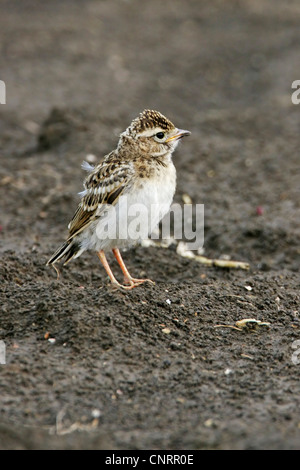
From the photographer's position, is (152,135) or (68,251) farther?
(68,251)

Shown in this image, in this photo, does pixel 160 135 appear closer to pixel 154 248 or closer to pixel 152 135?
pixel 152 135

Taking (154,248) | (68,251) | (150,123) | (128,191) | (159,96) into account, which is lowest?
A: (68,251)

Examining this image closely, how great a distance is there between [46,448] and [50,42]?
1535 cm

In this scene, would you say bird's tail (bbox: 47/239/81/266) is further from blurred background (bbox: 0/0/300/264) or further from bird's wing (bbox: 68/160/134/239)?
blurred background (bbox: 0/0/300/264)

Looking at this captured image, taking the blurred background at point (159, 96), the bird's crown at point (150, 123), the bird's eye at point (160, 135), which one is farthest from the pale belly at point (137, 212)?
the blurred background at point (159, 96)

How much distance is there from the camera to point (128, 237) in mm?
7234

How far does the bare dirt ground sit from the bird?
516 millimetres

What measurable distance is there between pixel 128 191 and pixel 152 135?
80 cm

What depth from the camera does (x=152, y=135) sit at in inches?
301

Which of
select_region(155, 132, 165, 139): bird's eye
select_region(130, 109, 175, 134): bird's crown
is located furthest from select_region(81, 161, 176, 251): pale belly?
select_region(130, 109, 175, 134): bird's crown

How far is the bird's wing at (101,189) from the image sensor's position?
729 cm

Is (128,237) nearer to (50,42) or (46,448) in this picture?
(46,448)

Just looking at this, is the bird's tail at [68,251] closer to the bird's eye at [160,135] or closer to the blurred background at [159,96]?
the bird's eye at [160,135]

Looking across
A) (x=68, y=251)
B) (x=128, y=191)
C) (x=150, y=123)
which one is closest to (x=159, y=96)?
(x=150, y=123)
